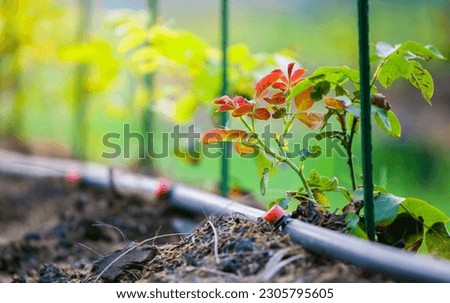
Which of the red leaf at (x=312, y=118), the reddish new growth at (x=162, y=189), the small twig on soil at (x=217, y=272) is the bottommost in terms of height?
the reddish new growth at (x=162, y=189)

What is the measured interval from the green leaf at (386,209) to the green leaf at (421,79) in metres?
0.22

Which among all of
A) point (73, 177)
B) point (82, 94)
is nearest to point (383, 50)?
point (73, 177)

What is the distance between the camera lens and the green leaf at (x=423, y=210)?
49.3 inches

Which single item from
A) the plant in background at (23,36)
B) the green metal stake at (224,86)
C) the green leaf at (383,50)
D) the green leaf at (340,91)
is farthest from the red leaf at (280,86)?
the plant in background at (23,36)

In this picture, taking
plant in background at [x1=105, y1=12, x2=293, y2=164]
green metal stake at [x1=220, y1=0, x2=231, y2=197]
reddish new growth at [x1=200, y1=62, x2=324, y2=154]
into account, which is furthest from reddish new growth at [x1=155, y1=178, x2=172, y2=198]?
reddish new growth at [x1=200, y1=62, x2=324, y2=154]

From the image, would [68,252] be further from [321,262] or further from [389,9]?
[389,9]

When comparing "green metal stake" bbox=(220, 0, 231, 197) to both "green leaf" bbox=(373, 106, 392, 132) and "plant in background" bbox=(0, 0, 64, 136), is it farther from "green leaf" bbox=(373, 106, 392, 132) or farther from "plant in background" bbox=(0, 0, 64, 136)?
"plant in background" bbox=(0, 0, 64, 136)

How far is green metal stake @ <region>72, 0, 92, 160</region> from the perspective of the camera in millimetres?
4129

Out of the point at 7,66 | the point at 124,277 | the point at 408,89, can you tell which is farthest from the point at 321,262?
the point at 408,89

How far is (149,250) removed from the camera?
137 cm

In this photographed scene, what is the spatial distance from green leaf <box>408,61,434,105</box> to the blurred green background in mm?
2171

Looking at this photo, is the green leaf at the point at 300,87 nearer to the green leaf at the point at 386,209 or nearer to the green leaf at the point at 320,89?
the green leaf at the point at 320,89

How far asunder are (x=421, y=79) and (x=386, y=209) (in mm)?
273

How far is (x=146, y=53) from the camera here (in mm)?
2682
